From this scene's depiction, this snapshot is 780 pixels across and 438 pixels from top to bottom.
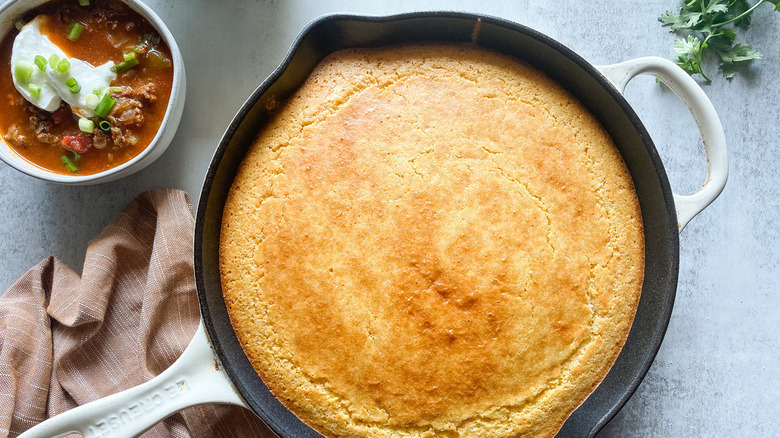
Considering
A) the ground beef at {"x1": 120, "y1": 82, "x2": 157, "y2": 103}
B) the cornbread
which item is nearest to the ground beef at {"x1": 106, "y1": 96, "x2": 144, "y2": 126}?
the ground beef at {"x1": 120, "y1": 82, "x2": 157, "y2": 103}

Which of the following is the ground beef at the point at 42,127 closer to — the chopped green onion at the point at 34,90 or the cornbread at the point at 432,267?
the chopped green onion at the point at 34,90

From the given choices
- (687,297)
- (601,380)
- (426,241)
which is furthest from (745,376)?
(426,241)

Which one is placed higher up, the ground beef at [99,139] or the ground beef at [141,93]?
the ground beef at [141,93]

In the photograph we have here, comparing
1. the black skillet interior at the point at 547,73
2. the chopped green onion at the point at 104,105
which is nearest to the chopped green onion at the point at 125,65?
the chopped green onion at the point at 104,105

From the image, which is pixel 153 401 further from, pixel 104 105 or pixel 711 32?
pixel 711 32

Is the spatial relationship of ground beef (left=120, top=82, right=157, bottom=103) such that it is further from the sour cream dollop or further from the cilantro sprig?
the cilantro sprig

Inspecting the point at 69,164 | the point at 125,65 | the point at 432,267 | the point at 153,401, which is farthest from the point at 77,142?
the point at 432,267
